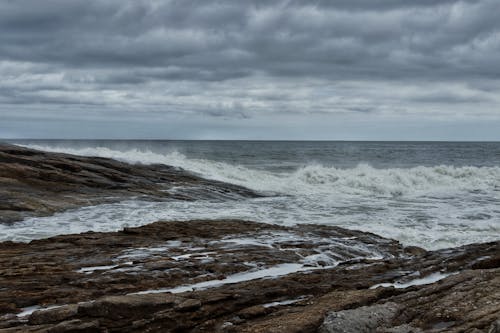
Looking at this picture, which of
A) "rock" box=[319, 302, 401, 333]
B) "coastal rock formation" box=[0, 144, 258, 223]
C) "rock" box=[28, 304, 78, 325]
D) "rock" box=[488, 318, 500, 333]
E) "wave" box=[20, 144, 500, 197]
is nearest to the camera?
"rock" box=[488, 318, 500, 333]

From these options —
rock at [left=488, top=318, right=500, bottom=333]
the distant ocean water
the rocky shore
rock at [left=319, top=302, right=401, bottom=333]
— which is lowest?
the distant ocean water

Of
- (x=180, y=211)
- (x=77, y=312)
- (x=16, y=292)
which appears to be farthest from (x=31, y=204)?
(x=77, y=312)

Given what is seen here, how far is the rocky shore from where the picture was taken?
5.79 meters

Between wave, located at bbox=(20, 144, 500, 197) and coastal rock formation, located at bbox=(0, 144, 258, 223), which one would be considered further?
wave, located at bbox=(20, 144, 500, 197)

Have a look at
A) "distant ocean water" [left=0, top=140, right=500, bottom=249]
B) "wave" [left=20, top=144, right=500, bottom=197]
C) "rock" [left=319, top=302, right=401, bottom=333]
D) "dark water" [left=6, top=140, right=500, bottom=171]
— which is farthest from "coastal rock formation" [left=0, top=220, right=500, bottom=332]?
"dark water" [left=6, top=140, right=500, bottom=171]

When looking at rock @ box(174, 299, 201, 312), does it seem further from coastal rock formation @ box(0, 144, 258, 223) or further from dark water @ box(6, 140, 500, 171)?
dark water @ box(6, 140, 500, 171)

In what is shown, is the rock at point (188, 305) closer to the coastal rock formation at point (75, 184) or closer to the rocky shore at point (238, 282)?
the rocky shore at point (238, 282)

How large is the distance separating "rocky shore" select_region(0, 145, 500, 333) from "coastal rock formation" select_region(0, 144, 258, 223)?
569mm

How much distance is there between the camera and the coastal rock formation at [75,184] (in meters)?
17.6

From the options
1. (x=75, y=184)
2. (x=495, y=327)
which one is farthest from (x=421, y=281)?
(x=75, y=184)

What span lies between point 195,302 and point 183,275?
262 centimetres

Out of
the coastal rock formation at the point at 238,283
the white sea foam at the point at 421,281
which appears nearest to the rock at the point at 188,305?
the coastal rock formation at the point at 238,283

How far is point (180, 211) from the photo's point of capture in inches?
747

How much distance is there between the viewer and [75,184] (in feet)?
70.4
